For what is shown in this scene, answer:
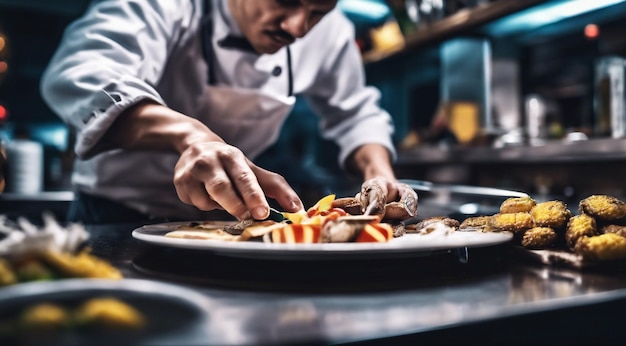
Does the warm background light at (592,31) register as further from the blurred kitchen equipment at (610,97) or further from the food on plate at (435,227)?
the food on plate at (435,227)

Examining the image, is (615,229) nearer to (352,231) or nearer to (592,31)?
(352,231)

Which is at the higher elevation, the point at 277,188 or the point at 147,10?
the point at 147,10

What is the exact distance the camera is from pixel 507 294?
548 millimetres

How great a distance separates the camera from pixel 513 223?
32.3 inches

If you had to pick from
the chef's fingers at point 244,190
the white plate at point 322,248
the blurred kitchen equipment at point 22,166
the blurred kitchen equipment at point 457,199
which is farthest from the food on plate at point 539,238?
the blurred kitchen equipment at point 22,166

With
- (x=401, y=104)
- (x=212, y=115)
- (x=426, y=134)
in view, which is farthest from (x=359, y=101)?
(x=401, y=104)

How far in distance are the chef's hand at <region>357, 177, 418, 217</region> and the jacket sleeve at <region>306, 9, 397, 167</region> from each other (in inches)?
31.7

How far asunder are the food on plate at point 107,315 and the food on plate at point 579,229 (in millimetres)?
599

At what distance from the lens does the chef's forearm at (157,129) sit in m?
1.00

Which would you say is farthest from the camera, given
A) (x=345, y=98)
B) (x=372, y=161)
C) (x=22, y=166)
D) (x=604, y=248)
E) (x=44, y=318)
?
(x=22, y=166)

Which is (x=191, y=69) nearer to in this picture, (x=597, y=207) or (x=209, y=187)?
(x=209, y=187)

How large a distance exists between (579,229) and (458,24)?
240cm

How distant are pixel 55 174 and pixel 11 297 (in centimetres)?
431

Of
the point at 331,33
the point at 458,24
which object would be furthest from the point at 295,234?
the point at 458,24
